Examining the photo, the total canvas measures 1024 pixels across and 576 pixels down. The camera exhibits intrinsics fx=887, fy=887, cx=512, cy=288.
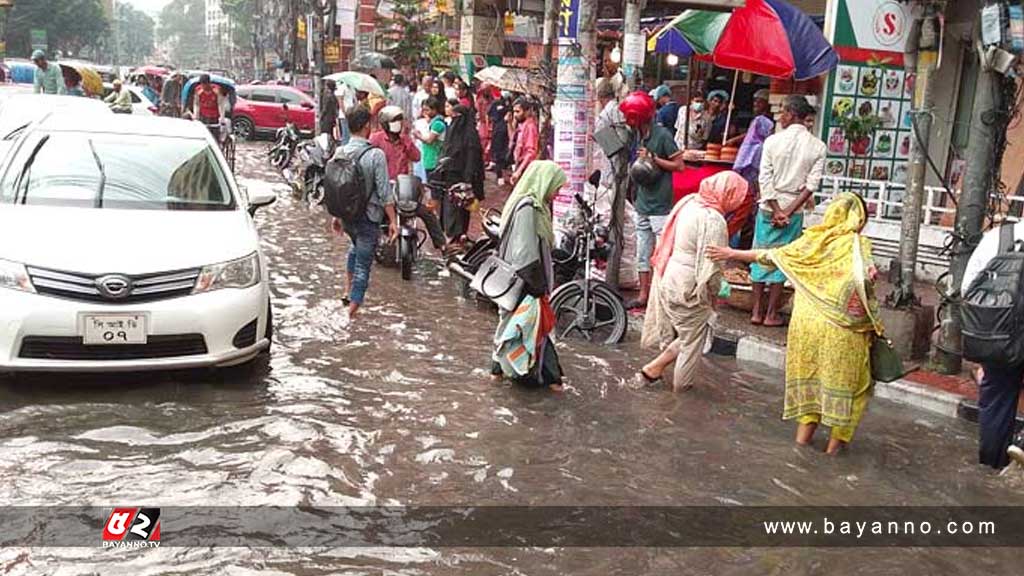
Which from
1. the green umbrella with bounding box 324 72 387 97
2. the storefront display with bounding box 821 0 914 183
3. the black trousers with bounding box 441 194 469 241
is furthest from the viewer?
the green umbrella with bounding box 324 72 387 97

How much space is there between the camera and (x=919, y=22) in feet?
22.8

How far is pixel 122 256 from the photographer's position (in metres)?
5.20

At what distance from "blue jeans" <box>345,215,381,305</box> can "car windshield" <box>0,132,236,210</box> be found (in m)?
1.35

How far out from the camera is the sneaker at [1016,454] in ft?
16.0

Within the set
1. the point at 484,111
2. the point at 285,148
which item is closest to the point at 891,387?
the point at 484,111

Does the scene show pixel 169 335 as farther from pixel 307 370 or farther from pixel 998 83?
pixel 998 83

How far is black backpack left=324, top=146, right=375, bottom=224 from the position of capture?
732 centimetres

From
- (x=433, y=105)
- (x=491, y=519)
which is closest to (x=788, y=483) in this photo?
(x=491, y=519)

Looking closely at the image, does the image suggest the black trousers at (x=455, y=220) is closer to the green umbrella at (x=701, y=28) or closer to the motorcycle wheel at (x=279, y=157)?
the green umbrella at (x=701, y=28)

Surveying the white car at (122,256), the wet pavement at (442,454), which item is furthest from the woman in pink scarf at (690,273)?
the white car at (122,256)

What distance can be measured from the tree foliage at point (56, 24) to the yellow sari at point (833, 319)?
221 ft

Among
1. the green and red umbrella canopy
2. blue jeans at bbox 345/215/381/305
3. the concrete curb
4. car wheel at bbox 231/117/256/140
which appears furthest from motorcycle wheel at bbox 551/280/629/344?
car wheel at bbox 231/117/256/140

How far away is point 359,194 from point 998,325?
479 cm

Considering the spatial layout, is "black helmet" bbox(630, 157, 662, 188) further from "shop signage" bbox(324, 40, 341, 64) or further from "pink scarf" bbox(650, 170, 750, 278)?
"shop signage" bbox(324, 40, 341, 64)
